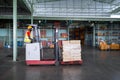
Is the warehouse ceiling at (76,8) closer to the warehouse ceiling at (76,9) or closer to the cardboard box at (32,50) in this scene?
the warehouse ceiling at (76,9)

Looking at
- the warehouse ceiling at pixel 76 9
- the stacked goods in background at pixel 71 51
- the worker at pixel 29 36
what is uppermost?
the warehouse ceiling at pixel 76 9

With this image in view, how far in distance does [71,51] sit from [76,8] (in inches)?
636

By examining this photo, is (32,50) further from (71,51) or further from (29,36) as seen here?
(71,51)

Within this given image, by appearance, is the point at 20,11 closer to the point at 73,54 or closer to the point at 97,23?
the point at 97,23

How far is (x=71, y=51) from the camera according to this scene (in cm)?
1097

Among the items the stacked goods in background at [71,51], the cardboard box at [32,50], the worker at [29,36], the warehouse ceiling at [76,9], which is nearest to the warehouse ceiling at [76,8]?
the warehouse ceiling at [76,9]

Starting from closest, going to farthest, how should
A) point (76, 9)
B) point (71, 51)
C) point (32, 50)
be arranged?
1. point (32, 50)
2. point (71, 51)
3. point (76, 9)

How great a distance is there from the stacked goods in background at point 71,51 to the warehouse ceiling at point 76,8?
47.3ft

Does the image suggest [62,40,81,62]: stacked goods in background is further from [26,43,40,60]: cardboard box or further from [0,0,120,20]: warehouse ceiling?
[0,0,120,20]: warehouse ceiling

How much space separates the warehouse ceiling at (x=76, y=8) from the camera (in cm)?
2548

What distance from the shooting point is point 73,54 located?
1098 cm

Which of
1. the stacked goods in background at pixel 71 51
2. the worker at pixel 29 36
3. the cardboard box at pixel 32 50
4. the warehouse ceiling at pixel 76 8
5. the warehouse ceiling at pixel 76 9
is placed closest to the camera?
the cardboard box at pixel 32 50

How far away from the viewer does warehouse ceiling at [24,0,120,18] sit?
25.5 meters

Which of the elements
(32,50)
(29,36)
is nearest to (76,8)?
(29,36)
